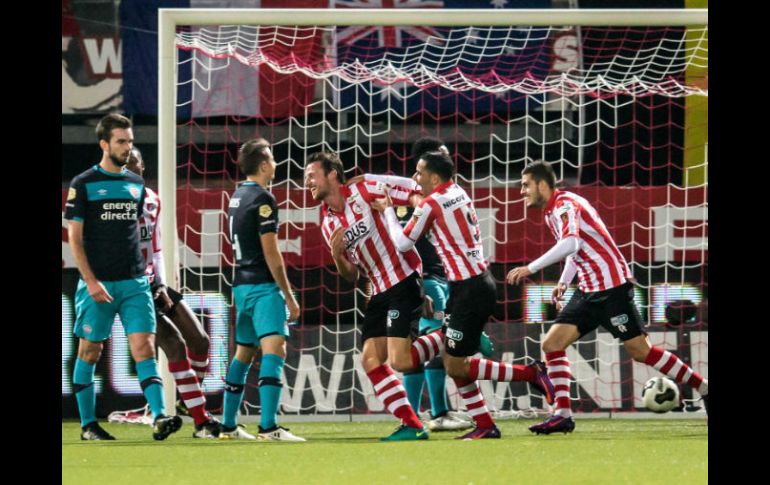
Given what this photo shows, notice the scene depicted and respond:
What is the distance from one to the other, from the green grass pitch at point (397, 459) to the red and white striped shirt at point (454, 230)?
96 cm

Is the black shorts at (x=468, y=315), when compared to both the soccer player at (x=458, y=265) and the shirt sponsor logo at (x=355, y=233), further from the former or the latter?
the shirt sponsor logo at (x=355, y=233)

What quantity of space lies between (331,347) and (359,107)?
259 cm

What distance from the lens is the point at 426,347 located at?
7996mm

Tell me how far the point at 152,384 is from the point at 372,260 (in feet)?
4.60

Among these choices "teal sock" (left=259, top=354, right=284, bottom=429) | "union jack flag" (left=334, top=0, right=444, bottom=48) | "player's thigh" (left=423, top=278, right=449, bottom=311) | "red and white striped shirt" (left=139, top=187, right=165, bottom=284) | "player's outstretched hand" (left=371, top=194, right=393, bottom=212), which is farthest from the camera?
"union jack flag" (left=334, top=0, right=444, bottom=48)

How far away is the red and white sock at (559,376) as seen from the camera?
26.2 ft

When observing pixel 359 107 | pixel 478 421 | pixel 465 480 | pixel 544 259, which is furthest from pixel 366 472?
pixel 359 107

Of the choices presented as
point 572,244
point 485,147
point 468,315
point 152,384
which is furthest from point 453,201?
point 485,147

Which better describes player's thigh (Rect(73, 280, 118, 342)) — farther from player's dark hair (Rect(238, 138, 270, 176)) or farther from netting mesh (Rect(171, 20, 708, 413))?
netting mesh (Rect(171, 20, 708, 413))

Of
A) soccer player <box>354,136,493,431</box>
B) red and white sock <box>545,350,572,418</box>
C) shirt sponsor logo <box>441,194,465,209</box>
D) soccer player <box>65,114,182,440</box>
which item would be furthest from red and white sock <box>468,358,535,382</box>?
soccer player <box>65,114,182,440</box>

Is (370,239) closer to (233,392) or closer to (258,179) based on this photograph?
(258,179)

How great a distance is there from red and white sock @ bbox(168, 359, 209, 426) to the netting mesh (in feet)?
6.62

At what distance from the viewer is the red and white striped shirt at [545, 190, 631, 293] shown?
316 inches
